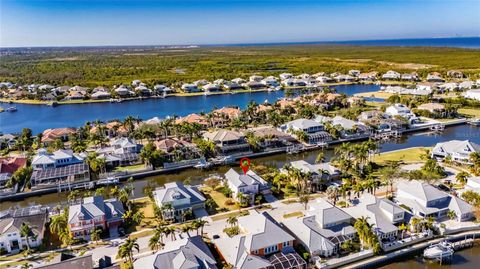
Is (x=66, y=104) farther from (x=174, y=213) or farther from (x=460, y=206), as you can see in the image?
(x=460, y=206)

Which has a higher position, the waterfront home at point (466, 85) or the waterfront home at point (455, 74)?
the waterfront home at point (455, 74)

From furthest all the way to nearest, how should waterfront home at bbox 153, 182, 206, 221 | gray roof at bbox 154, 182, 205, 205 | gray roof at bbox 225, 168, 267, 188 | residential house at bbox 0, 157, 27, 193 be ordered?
1. residential house at bbox 0, 157, 27, 193
2. gray roof at bbox 225, 168, 267, 188
3. gray roof at bbox 154, 182, 205, 205
4. waterfront home at bbox 153, 182, 206, 221

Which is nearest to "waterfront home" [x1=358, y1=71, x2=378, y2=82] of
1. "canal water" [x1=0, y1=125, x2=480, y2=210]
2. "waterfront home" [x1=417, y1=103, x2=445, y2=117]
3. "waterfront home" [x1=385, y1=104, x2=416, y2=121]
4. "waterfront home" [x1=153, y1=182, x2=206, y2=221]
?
"waterfront home" [x1=417, y1=103, x2=445, y2=117]

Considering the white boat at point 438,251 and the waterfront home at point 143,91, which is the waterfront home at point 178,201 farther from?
the waterfront home at point 143,91

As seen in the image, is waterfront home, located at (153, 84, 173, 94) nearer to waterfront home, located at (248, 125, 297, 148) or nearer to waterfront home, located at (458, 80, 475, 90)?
waterfront home, located at (248, 125, 297, 148)

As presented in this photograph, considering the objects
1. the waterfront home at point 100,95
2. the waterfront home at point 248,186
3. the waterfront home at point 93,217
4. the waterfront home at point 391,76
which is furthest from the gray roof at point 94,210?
the waterfront home at point 391,76

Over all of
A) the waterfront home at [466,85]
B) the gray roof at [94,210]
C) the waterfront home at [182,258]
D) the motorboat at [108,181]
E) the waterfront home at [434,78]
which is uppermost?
the waterfront home at [434,78]

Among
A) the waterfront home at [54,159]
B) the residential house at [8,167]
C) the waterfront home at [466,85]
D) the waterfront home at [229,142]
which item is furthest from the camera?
the waterfront home at [466,85]

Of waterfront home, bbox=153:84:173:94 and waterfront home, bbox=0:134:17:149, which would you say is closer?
waterfront home, bbox=0:134:17:149
